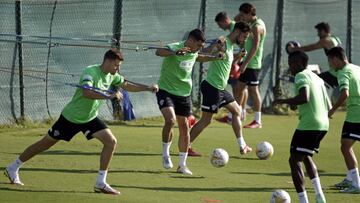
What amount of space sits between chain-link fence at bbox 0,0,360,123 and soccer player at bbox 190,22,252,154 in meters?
2.36

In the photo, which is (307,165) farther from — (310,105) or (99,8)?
(99,8)

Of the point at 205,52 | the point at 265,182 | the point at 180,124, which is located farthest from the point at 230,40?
the point at 265,182

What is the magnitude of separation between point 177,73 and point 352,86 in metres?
2.83

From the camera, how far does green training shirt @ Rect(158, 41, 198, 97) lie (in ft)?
48.8

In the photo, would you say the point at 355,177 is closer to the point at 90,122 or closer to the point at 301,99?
the point at 301,99

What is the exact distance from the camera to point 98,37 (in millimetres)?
20328

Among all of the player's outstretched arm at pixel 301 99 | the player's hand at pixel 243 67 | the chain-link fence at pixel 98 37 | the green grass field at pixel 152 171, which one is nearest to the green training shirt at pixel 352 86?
the green grass field at pixel 152 171

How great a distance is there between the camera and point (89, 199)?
1221 cm

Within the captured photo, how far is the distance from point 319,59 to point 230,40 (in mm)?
9392

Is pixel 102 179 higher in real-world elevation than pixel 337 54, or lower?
lower

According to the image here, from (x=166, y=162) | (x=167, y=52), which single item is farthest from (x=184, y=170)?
(x=167, y=52)

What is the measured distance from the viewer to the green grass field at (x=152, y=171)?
12703 mm

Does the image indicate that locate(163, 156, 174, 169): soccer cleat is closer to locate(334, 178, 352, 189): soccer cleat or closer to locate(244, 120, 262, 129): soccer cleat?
locate(334, 178, 352, 189): soccer cleat

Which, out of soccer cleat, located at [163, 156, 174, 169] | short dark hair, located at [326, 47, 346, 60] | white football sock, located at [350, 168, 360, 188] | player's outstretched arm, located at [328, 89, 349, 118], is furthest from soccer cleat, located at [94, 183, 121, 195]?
short dark hair, located at [326, 47, 346, 60]
